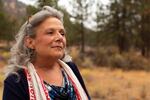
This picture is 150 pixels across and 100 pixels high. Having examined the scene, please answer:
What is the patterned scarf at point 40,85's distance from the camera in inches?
122

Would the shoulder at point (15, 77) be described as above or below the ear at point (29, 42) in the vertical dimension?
below

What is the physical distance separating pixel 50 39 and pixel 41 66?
244 millimetres

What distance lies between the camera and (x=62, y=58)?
350cm

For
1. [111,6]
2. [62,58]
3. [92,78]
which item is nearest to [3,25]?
[111,6]

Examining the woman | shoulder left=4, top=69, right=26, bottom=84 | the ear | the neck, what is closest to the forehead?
the woman

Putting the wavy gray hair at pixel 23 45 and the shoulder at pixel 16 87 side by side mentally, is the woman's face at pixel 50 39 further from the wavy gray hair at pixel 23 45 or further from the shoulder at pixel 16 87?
the shoulder at pixel 16 87

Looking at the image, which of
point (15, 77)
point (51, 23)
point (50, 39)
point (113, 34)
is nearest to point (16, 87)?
point (15, 77)

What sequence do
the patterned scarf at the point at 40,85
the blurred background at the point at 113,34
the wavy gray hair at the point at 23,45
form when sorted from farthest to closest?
the blurred background at the point at 113,34
the wavy gray hair at the point at 23,45
the patterned scarf at the point at 40,85

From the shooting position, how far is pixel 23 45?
333 centimetres

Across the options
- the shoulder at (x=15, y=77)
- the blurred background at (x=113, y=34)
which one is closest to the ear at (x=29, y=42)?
the shoulder at (x=15, y=77)

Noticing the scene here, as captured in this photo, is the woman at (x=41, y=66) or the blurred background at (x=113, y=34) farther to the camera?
the blurred background at (x=113, y=34)

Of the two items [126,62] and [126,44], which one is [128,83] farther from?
[126,44]

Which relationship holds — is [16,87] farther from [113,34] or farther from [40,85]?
[113,34]

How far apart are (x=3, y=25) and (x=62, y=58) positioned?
96.3 feet
